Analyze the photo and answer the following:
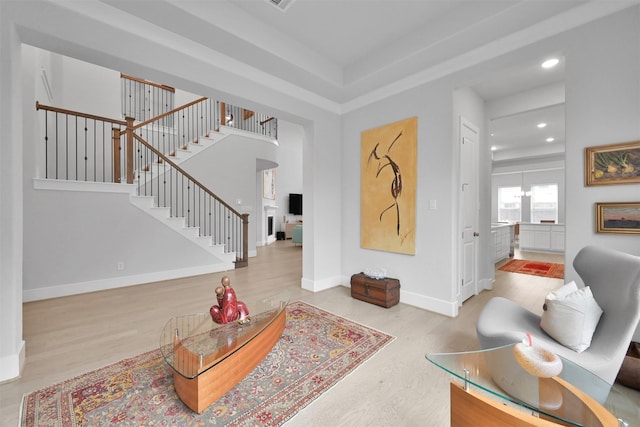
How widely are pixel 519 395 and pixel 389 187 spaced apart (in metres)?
2.75

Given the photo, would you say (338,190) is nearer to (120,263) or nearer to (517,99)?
(517,99)

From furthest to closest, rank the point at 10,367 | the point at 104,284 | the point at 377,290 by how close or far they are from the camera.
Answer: the point at 104,284, the point at 377,290, the point at 10,367

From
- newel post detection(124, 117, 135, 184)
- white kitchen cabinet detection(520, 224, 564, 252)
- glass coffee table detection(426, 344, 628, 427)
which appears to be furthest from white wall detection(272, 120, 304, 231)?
glass coffee table detection(426, 344, 628, 427)

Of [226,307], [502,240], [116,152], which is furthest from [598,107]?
[116,152]

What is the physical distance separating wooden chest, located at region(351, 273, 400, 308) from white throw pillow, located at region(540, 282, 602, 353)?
1730mm

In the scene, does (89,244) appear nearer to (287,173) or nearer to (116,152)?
(116,152)

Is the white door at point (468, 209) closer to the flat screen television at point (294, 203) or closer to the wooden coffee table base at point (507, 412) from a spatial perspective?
the wooden coffee table base at point (507, 412)

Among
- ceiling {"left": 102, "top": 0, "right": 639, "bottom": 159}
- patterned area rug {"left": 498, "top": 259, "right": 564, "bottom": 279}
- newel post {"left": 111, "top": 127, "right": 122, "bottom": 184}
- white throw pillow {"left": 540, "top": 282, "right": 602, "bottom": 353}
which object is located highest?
ceiling {"left": 102, "top": 0, "right": 639, "bottom": 159}

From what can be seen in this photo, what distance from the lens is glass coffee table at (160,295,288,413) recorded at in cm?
158

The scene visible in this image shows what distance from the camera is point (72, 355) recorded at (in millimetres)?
2297

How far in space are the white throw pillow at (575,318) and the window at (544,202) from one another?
30.7 feet

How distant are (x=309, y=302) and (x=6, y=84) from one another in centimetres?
343

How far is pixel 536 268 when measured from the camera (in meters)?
5.65

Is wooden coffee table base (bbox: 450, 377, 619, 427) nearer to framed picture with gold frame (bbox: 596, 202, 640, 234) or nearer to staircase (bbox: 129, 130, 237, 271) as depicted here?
framed picture with gold frame (bbox: 596, 202, 640, 234)
